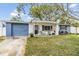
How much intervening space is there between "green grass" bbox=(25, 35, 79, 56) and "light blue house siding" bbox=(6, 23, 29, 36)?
144 millimetres

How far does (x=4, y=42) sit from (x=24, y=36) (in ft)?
0.87

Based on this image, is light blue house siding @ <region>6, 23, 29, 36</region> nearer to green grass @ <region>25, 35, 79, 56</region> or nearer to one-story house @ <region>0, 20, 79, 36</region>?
one-story house @ <region>0, 20, 79, 36</region>

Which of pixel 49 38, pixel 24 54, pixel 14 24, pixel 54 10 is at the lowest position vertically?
pixel 24 54

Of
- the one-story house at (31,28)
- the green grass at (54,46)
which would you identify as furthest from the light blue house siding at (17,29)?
the green grass at (54,46)

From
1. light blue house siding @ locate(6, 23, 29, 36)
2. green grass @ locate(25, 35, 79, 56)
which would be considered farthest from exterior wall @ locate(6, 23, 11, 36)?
green grass @ locate(25, 35, 79, 56)

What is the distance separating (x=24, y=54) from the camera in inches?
106

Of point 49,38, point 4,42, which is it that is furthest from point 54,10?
point 4,42

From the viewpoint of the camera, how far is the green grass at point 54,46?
268 centimetres

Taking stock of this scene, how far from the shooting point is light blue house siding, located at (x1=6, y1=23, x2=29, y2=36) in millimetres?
2744

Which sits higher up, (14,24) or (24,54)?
(14,24)

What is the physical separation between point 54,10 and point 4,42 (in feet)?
2.50

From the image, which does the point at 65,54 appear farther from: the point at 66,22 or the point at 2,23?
the point at 2,23

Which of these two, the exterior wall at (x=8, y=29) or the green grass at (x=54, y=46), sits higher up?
the exterior wall at (x=8, y=29)

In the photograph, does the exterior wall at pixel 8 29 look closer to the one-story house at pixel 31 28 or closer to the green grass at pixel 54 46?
the one-story house at pixel 31 28
